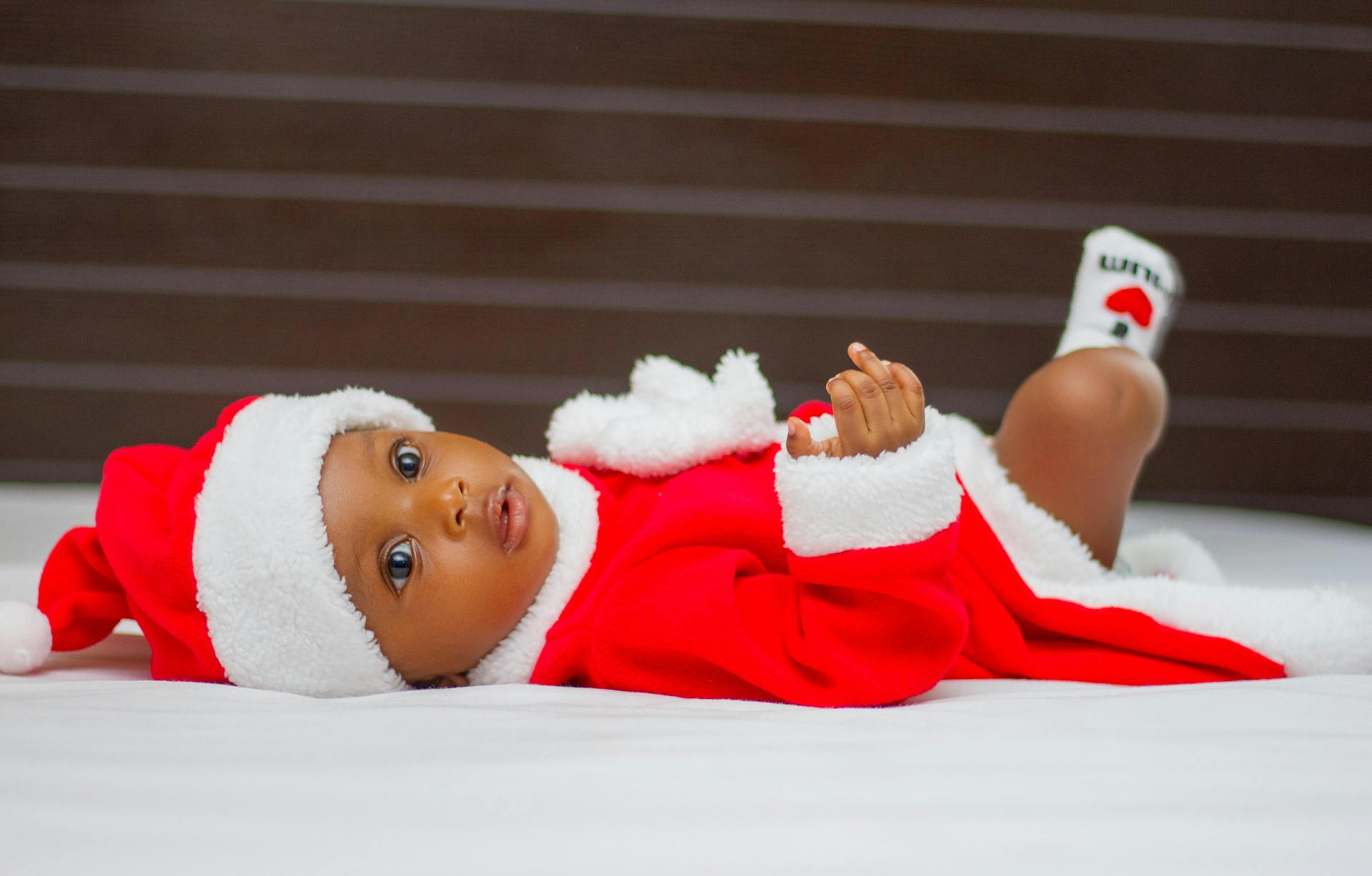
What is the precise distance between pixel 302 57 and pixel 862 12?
3.13ft

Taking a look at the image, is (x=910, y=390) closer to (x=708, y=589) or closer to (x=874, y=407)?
(x=874, y=407)

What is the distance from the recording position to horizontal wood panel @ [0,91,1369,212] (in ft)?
5.47

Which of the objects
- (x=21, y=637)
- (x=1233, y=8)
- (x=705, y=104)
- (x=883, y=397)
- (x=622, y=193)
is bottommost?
(x=21, y=637)

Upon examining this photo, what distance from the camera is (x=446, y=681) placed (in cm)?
95

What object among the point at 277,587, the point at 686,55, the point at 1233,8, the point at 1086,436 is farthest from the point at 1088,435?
the point at 1233,8

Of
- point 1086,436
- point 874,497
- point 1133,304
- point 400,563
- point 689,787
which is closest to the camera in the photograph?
point 689,787

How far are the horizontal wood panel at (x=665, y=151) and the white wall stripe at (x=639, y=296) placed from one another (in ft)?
0.59

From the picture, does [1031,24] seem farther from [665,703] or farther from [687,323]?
[665,703]

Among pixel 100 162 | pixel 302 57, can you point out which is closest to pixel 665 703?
pixel 302 57

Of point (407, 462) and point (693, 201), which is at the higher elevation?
point (693, 201)

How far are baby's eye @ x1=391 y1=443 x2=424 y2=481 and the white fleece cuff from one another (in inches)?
13.9

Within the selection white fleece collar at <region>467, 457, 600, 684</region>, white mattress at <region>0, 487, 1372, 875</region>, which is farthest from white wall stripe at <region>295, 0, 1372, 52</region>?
white mattress at <region>0, 487, 1372, 875</region>

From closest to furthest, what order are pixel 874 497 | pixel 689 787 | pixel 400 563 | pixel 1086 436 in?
pixel 689 787
pixel 874 497
pixel 400 563
pixel 1086 436

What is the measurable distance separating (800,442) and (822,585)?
125 millimetres
